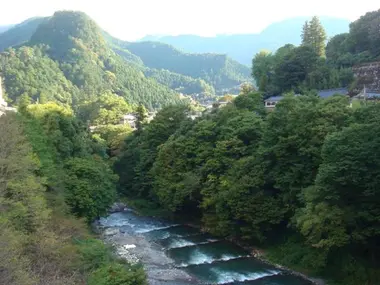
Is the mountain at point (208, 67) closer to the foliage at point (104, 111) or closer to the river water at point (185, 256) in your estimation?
the foliage at point (104, 111)

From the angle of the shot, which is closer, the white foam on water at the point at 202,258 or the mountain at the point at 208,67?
the white foam on water at the point at 202,258

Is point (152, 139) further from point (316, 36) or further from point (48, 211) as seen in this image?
point (316, 36)

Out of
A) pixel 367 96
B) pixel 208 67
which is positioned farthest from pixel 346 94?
pixel 208 67

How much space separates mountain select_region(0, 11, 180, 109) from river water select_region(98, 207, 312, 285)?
53768 millimetres

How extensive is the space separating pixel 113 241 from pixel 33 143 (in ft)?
27.7

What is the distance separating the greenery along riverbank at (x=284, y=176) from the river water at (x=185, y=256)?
1252 mm

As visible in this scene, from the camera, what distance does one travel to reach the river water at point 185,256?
22.2m

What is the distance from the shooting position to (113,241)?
93.8ft

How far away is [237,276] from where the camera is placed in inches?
888

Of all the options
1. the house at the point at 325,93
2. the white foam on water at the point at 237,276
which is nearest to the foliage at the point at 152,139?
→ the house at the point at 325,93

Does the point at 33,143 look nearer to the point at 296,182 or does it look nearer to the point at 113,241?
the point at 113,241

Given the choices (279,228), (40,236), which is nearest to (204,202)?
(279,228)

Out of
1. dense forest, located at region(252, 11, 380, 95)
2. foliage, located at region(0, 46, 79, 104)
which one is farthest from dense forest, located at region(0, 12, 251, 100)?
dense forest, located at region(252, 11, 380, 95)

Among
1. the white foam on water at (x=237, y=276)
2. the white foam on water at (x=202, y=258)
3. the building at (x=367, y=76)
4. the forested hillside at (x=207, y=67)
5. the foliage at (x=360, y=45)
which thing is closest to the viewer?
the white foam on water at (x=237, y=276)
